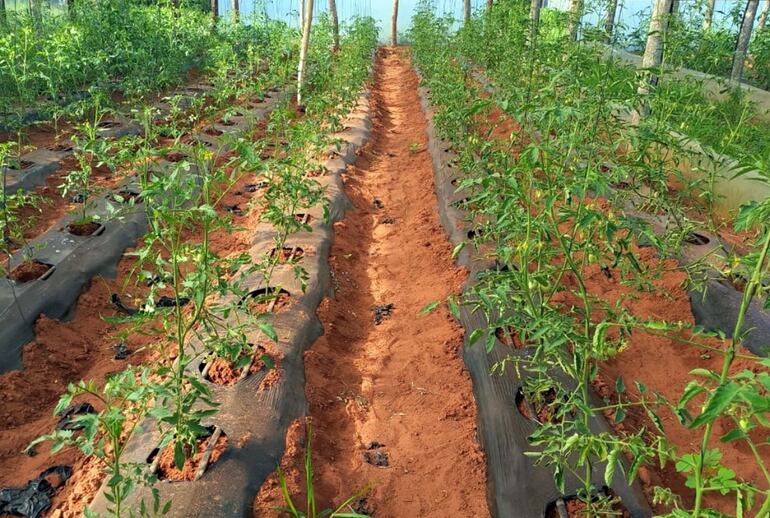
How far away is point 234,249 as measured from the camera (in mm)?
4559

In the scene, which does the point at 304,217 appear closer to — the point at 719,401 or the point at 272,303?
the point at 272,303

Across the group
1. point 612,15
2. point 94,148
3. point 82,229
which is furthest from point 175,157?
point 612,15

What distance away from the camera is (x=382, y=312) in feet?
12.9

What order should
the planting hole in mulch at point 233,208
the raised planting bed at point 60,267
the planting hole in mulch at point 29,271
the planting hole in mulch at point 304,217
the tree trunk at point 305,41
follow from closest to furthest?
the raised planting bed at point 60,267
the planting hole in mulch at point 29,271
the planting hole in mulch at point 304,217
the planting hole in mulch at point 233,208
the tree trunk at point 305,41

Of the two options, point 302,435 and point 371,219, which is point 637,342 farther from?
point 371,219

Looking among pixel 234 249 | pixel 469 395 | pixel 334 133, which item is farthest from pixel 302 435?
pixel 334 133

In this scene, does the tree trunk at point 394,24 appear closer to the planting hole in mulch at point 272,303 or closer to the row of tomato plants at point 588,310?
the row of tomato plants at point 588,310

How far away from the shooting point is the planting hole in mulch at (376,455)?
2648 millimetres

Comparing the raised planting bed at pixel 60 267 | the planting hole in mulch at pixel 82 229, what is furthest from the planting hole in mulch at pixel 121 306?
the planting hole in mulch at pixel 82 229

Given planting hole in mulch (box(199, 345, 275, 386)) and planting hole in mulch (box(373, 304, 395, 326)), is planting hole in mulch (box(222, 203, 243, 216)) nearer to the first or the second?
planting hole in mulch (box(373, 304, 395, 326))

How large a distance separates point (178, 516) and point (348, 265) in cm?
262

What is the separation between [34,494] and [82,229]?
2.37m

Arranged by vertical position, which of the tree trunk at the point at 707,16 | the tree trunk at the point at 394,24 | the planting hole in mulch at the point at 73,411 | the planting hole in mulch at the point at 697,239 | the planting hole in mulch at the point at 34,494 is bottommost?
the planting hole in mulch at the point at 34,494

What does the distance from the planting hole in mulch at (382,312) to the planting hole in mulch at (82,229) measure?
217cm
